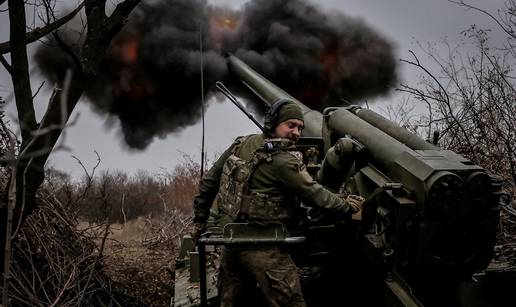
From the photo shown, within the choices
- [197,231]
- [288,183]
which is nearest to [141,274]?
[197,231]

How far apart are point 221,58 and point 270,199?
23.2 feet

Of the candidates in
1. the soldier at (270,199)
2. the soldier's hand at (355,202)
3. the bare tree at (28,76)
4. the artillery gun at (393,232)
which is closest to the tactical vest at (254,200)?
the soldier at (270,199)

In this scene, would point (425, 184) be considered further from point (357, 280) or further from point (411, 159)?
point (357, 280)

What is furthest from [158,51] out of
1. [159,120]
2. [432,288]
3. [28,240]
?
[432,288]

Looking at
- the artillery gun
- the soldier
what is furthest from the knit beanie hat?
the artillery gun

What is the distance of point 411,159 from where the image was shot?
3.50 metres

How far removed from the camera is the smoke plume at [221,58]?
29.2 feet

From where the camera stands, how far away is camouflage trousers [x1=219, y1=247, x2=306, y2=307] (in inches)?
136

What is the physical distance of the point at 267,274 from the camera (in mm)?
3467

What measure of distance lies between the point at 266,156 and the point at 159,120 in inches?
247

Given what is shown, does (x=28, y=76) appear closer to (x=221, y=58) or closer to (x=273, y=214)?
(x=273, y=214)

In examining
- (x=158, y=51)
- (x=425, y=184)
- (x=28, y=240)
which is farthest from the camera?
(x=158, y=51)

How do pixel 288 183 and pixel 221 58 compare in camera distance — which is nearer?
pixel 288 183

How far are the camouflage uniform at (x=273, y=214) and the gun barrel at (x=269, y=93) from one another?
3.52ft
